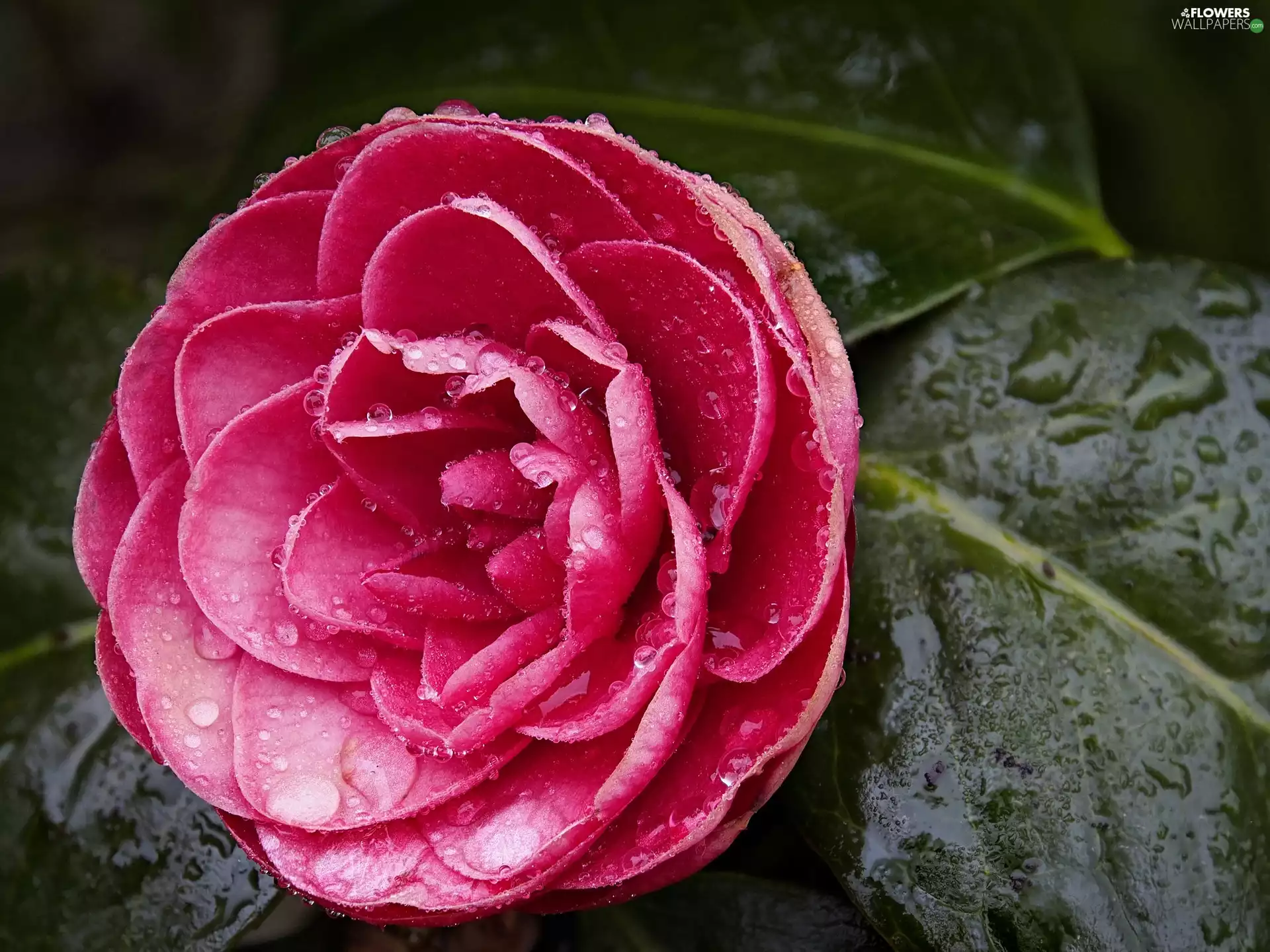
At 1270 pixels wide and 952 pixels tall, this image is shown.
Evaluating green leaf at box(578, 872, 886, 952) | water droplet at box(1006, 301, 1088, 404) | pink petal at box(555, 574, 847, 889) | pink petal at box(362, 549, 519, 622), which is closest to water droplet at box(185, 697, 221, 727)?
pink petal at box(362, 549, 519, 622)

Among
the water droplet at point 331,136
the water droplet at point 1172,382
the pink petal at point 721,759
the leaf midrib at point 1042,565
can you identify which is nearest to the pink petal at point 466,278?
the water droplet at point 331,136

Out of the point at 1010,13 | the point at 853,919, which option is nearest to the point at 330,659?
the point at 853,919

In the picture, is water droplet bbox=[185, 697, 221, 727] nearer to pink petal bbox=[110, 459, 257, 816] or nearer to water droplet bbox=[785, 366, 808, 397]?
pink petal bbox=[110, 459, 257, 816]

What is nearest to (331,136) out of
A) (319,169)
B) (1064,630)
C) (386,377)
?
(319,169)

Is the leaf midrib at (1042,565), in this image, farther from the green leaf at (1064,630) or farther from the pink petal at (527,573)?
the pink petal at (527,573)

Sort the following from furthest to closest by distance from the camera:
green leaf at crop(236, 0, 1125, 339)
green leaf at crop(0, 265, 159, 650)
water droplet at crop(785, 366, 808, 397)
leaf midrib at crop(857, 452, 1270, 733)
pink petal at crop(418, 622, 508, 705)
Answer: green leaf at crop(0, 265, 159, 650) < green leaf at crop(236, 0, 1125, 339) < leaf midrib at crop(857, 452, 1270, 733) < pink petal at crop(418, 622, 508, 705) < water droplet at crop(785, 366, 808, 397)
